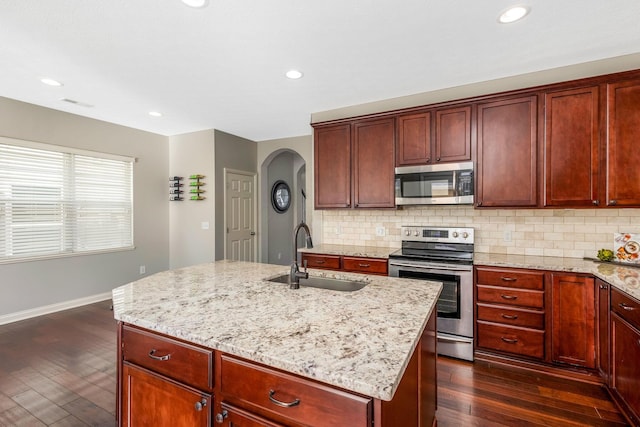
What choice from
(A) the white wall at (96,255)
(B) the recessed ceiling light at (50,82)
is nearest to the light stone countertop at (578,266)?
(B) the recessed ceiling light at (50,82)

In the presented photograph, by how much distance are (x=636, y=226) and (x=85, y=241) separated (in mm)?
6219

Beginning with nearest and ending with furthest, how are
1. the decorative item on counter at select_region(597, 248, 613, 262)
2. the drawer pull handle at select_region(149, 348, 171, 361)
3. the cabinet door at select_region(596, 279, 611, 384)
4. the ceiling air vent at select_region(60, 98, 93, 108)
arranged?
the drawer pull handle at select_region(149, 348, 171, 361)
the cabinet door at select_region(596, 279, 611, 384)
the decorative item on counter at select_region(597, 248, 613, 262)
the ceiling air vent at select_region(60, 98, 93, 108)

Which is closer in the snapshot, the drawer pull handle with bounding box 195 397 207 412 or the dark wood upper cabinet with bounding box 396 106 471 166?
the drawer pull handle with bounding box 195 397 207 412

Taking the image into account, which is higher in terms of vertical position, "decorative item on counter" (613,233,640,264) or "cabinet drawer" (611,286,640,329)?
"decorative item on counter" (613,233,640,264)

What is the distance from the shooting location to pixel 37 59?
8.82 ft

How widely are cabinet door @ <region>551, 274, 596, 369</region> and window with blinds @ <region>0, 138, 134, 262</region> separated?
17.7 feet

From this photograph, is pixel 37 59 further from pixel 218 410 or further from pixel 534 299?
pixel 534 299

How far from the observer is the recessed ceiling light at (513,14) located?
2008 millimetres

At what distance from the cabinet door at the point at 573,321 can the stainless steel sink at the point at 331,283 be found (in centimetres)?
173

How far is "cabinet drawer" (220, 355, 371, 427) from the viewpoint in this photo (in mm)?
854

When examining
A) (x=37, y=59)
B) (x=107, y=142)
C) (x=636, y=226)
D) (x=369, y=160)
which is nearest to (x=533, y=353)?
(x=636, y=226)

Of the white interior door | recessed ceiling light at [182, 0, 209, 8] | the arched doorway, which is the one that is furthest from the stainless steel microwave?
the white interior door

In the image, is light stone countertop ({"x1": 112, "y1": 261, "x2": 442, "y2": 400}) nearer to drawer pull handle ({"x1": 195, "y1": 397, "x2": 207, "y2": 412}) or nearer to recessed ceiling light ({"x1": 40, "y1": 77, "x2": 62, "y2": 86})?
drawer pull handle ({"x1": 195, "y1": 397, "x2": 207, "y2": 412})

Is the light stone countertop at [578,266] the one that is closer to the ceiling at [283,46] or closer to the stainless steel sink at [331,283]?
the stainless steel sink at [331,283]
